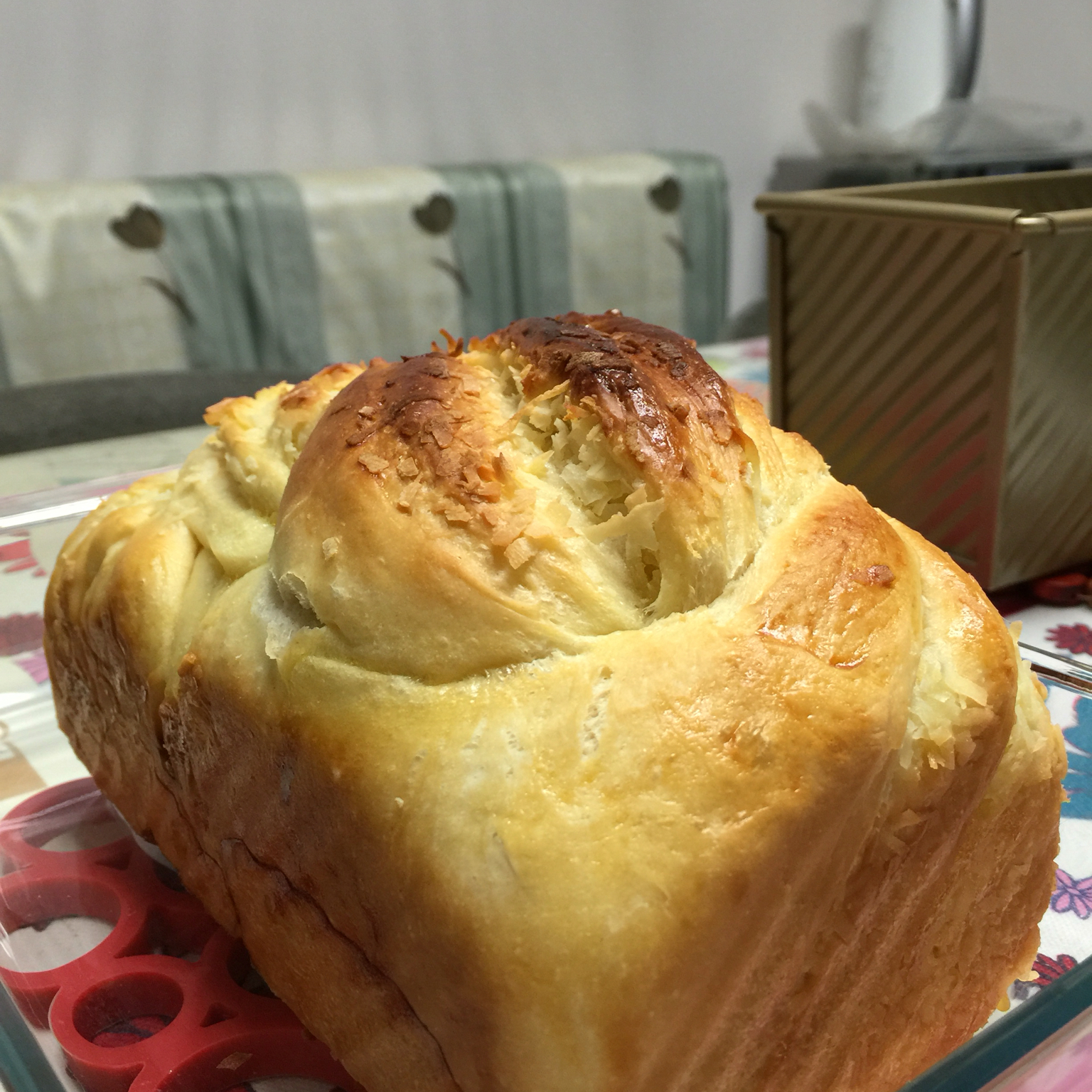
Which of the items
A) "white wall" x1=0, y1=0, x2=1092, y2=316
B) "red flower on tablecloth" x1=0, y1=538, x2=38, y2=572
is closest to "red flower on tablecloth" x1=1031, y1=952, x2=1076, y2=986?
"red flower on tablecloth" x1=0, y1=538, x2=38, y2=572

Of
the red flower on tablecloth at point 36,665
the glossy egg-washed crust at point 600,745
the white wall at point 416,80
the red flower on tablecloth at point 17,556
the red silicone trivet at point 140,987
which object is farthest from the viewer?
the white wall at point 416,80

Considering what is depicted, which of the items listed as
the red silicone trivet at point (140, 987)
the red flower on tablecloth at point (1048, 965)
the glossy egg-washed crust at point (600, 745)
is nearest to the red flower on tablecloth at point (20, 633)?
the red silicone trivet at point (140, 987)

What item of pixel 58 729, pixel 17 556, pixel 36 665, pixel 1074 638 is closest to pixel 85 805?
pixel 58 729

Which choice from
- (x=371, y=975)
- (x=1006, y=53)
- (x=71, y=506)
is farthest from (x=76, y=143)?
(x=1006, y=53)

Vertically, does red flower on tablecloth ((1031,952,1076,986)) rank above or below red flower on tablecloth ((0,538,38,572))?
below

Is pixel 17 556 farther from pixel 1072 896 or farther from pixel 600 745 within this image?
pixel 1072 896

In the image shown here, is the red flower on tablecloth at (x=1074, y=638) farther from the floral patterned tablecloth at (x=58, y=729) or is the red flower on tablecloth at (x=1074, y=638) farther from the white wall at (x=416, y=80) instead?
the white wall at (x=416, y=80)

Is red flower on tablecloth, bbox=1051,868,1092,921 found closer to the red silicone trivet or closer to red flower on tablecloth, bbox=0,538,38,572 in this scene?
the red silicone trivet
